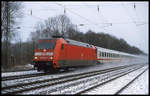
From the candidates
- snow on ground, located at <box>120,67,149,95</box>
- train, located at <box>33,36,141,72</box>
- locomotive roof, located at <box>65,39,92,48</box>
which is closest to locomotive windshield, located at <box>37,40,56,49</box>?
train, located at <box>33,36,141,72</box>

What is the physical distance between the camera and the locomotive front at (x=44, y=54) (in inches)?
783

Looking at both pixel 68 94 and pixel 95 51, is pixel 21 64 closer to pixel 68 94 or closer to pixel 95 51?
pixel 95 51

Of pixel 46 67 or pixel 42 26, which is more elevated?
pixel 42 26

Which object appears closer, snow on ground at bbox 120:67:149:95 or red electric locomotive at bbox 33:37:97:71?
snow on ground at bbox 120:67:149:95

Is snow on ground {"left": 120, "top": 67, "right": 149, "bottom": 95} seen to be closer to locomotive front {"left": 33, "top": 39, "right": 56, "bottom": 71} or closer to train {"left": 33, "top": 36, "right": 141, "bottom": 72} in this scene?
train {"left": 33, "top": 36, "right": 141, "bottom": 72}

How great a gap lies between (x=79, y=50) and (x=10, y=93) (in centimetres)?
1509

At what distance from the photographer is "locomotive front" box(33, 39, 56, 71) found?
65.3 ft

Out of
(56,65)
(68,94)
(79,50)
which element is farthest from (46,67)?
(68,94)

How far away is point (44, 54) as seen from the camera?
20203 mm

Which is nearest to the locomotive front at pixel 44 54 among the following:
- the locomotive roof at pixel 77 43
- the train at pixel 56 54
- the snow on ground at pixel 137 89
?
the train at pixel 56 54

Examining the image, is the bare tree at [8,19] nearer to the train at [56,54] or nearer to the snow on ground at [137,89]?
the train at [56,54]

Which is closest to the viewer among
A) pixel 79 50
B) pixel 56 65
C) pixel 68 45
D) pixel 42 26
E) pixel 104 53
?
pixel 56 65

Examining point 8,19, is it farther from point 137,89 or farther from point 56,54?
point 137,89

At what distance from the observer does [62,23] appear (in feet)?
124
